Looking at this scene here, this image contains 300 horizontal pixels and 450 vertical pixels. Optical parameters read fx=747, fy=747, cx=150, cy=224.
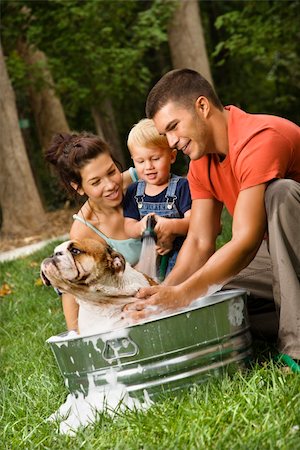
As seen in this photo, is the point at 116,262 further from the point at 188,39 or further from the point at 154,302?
the point at 188,39

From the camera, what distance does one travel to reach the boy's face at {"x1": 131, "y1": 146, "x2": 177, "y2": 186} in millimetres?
3686

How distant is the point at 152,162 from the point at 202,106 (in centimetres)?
72

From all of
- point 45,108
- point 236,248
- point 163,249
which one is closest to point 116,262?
point 236,248

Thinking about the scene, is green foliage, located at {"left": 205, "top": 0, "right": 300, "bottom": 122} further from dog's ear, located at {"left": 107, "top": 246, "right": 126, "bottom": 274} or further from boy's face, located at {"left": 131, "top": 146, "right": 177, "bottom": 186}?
dog's ear, located at {"left": 107, "top": 246, "right": 126, "bottom": 274}

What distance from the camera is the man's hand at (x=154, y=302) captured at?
2.69 meters

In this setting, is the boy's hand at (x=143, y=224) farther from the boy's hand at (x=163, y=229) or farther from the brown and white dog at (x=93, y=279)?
the brown and white dog at (x=93, y=279)

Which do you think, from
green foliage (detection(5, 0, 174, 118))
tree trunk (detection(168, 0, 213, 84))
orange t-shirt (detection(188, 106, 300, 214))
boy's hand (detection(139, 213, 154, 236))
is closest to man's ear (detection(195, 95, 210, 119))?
orange t-shirt (detection(188, 106, 300, 214))

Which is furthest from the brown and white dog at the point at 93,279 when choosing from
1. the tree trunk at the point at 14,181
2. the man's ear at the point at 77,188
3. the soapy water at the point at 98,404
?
the tree trunk at the point at 14,181

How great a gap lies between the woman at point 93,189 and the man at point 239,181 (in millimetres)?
555

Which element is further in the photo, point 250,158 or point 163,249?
point 163,249

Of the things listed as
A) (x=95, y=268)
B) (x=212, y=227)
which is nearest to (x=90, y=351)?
(x=95, y=268)

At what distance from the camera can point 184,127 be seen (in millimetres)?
2992

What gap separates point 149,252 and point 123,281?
→ 0.70 metres

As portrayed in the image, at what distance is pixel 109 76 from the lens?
1298 centimetres
